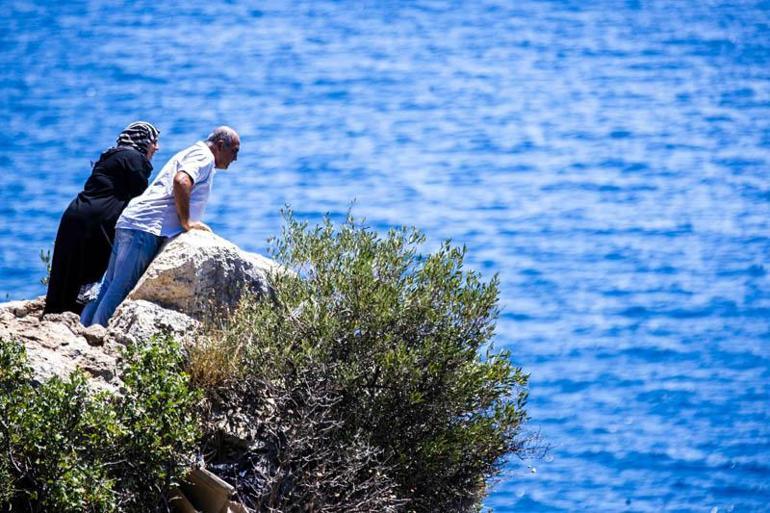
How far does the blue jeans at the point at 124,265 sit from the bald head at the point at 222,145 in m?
0.47

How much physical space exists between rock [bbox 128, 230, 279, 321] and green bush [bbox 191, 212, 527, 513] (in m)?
0.19

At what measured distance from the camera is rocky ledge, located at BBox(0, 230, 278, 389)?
4859mm

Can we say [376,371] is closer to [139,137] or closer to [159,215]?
[159,215]

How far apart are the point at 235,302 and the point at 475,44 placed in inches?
478

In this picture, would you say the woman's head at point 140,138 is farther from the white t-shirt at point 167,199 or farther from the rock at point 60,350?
the rock at point 60,350

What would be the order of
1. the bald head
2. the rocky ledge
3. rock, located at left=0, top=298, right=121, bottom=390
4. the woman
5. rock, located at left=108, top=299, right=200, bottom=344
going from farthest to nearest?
the woman < the bald head < rock, located at left=108, top=299, right=200, bottom=344 < the rocky ledge < rock, located at left=0, top=298, right=121, bottom=390

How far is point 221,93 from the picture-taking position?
1617 centimetres

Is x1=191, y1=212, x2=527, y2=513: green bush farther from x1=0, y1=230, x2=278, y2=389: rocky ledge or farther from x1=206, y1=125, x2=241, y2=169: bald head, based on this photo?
x1=206, y1=125, x2=241, y2=169: bald head

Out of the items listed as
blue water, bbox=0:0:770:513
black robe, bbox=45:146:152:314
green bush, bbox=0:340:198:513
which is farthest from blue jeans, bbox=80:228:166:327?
blue water, bbox=0:0:770:513

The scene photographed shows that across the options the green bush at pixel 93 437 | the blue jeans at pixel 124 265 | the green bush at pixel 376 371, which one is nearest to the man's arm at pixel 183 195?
the blue jeans at pixel 124 265

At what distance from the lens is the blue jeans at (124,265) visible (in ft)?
18.4

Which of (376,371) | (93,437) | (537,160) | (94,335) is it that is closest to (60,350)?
(94,335)

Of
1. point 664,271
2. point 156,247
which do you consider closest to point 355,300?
point 156,247

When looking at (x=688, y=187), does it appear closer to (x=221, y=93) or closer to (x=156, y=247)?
Result: (x=221, y=93)
